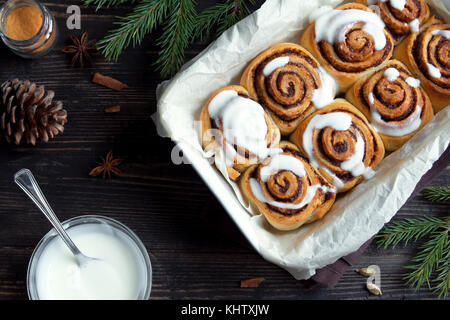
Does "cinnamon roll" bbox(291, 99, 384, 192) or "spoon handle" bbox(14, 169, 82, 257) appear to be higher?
"spoon handle" bbox(14, 169, 82, 257)

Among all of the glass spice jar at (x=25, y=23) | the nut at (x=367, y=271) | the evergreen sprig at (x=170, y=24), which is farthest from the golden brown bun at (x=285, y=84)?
the glass spice jar at (x=25, y=23)

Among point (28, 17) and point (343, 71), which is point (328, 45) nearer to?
point (343, 71)

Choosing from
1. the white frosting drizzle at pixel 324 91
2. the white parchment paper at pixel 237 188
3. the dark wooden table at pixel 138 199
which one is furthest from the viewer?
the dark wooden table at pixel 138 199

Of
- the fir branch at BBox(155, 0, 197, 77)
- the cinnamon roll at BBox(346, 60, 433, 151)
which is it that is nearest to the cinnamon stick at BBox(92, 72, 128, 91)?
the fir branch at BBox(155, 0, 197, 77)

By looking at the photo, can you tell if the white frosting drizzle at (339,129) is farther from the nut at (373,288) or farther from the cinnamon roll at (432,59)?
the nut at (373,288)

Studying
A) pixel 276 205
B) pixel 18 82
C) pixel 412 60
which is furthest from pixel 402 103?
pixel 18 82

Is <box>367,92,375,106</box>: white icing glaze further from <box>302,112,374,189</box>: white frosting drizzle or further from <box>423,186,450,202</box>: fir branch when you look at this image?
<box>423,186,450,202</box>: fir branch

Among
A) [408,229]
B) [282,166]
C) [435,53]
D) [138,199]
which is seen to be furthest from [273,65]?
[408,229]
